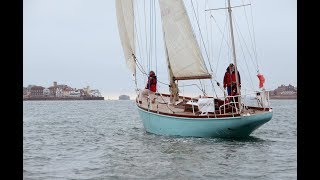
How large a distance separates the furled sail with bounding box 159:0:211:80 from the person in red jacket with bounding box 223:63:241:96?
123cm

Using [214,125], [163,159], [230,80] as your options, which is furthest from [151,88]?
[163,159]

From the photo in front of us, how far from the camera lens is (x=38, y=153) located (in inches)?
789

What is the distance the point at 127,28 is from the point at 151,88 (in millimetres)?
3794

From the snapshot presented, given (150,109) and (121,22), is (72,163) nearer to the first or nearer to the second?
(150,109)

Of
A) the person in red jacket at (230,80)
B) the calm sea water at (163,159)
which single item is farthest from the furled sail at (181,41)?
the calm sea water at (163,159)

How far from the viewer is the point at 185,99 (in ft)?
91.4

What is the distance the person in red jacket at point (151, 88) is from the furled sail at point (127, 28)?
139 centimetres

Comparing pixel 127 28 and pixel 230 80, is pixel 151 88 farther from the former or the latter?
pixel 230 80

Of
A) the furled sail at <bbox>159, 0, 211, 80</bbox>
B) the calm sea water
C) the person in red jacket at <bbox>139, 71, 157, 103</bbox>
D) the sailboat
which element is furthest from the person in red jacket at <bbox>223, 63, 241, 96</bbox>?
the person in red jacket at <bbox>139, 71, 157, 103</bbox>

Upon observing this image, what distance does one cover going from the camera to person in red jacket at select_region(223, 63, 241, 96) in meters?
22.3
